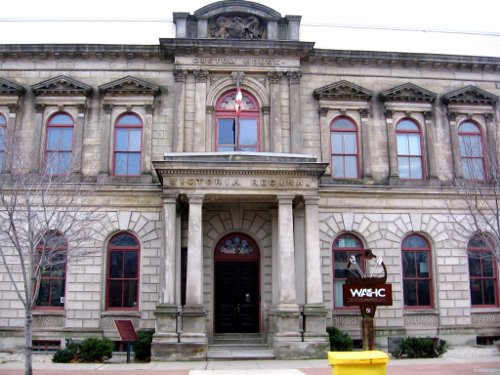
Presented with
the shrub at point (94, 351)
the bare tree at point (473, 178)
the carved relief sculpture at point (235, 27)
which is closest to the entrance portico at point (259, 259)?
the shrub at point (94, 351)

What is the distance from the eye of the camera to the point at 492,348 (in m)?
21.5

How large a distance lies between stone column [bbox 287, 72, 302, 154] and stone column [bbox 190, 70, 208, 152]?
3.70m

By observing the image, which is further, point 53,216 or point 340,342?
point 340,342

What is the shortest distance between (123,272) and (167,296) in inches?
149

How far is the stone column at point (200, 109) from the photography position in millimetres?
22375

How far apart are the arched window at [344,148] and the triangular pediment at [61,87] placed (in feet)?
35.8

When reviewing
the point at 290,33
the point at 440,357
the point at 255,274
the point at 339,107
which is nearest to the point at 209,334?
the point at 255,274

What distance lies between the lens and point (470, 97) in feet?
80.3

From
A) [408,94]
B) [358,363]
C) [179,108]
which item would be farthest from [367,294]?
[408,94]

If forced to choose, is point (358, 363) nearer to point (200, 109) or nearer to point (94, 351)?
point (94, 351)

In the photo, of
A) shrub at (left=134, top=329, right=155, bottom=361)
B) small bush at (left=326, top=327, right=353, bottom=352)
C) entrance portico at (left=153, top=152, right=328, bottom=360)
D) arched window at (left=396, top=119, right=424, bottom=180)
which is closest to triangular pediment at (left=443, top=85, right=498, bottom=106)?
arched window at (left=396, top=119, right=424, bottom=180)

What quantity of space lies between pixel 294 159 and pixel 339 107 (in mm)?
4978

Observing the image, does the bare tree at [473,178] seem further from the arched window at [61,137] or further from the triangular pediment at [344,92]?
the arched window at [61,137]

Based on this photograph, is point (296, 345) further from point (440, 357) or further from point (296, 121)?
point (296, 121)
